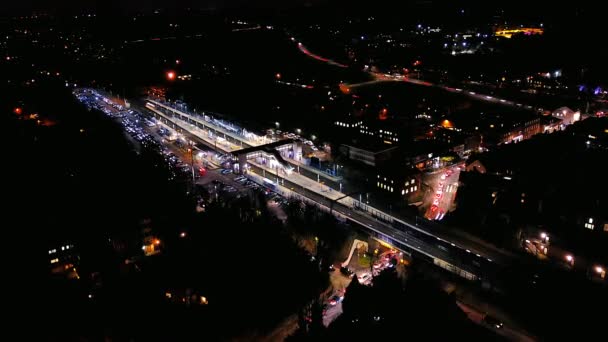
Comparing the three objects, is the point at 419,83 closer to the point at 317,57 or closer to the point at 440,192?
the point at 317,57

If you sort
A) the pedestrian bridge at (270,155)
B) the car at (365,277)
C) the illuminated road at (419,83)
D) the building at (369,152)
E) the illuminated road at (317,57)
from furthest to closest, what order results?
the illuminated road at (317,57), the illuminated road at (419,83), the pedestrian bridge at (270,155), the building at (369,152), the car at (365,277)

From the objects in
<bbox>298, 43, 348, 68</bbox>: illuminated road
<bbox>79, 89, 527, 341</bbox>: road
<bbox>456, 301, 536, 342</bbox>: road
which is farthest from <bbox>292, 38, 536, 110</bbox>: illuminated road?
<bbox>456, 301, 536, 342</bbox>: road

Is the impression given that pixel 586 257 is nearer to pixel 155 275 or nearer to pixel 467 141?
pixel 467 141

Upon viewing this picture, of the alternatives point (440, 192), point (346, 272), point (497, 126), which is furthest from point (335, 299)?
point (497, 126)

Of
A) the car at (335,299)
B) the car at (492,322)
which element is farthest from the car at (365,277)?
the car at (492,322)

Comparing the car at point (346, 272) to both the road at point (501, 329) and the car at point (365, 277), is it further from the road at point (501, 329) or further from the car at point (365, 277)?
the road at point (501, 329)

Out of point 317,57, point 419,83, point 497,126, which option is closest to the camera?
point 497,126

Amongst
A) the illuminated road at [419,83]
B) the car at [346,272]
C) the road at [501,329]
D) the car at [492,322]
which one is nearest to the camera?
the road at [501,329]
